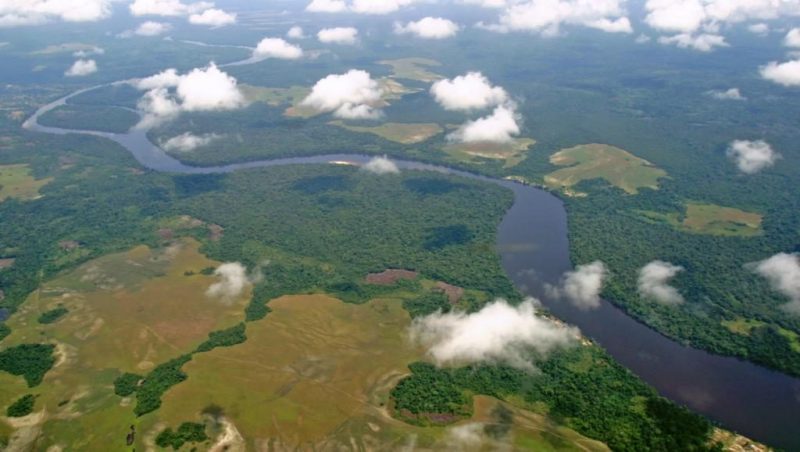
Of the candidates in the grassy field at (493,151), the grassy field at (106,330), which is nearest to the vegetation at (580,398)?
the grassy field at (106,330)

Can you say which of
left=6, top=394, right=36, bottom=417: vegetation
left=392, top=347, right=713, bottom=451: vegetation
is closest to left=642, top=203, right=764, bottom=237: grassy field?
left=392, top=347, right=713, bottom=451: vegetation

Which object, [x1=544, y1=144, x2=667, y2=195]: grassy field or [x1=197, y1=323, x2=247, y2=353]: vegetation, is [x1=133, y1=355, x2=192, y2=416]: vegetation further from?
[x1=544, y1=144, x2=667, y2=195]: grassy field

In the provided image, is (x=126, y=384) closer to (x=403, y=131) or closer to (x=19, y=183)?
(x=19, y=183)

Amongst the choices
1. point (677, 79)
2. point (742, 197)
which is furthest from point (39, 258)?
point (677, 79)

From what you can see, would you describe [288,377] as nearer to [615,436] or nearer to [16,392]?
[16,392]

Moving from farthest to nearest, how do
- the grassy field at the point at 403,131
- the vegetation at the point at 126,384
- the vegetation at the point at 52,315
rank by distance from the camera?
1. the grassy field at the point at 403,131
2. the vegetation at the point at 52,315
3. the vegetation at the point at 126,384

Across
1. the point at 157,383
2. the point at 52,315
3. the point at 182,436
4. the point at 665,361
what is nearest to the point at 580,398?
the point at 665,361

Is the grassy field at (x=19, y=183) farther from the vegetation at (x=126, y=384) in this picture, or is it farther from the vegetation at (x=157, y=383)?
the vegetation at (x=157, y=383)
